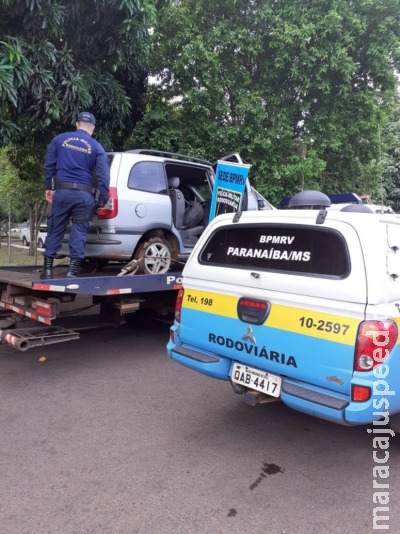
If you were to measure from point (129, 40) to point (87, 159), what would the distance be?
294cm

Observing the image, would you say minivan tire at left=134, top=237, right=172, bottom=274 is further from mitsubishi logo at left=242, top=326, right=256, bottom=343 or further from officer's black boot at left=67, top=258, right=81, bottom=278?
mitsubishi logo at left=242, top=326, right=256, bottom=343

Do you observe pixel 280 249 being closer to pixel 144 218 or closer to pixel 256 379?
pixel 256 379

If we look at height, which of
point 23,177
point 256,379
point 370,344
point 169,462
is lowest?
point 169,462

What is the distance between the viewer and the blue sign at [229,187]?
6.07 meters

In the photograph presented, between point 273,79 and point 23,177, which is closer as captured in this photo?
point 273,79

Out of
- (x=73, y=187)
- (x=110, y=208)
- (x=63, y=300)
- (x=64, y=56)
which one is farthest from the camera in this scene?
(x=64, y=56)

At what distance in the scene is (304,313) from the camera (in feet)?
9.56

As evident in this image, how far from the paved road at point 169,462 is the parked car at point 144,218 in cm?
151

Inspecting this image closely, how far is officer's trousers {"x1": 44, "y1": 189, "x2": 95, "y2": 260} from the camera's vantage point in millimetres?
4754

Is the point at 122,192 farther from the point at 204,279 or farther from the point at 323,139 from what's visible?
the point at 323,139

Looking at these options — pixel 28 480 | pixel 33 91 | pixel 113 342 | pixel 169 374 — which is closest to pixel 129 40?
pixel 33 91

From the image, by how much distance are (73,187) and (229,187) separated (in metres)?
2.26

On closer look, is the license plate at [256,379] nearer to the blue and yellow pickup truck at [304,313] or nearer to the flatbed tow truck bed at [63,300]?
the blue and yellow pickup truck at [304,313]

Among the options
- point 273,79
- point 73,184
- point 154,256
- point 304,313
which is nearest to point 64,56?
point 73,184
